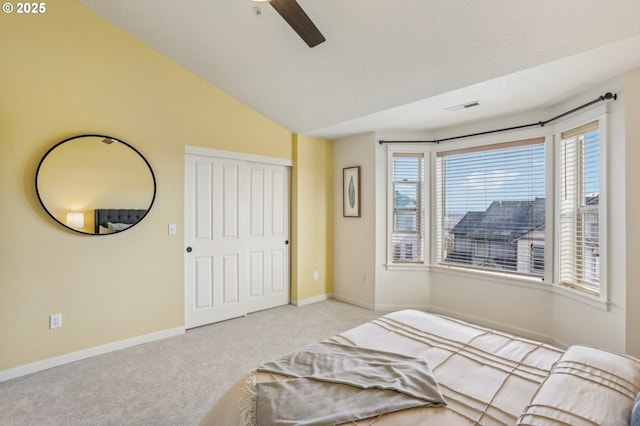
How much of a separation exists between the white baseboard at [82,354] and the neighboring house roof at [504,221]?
3590 millimetres

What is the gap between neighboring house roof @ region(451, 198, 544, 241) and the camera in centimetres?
336

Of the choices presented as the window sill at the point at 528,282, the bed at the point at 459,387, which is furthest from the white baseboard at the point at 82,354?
the window sill at the point at 528,282

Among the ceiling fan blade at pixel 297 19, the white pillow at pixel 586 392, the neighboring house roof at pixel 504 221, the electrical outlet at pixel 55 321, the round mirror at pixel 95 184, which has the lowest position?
the electrical outlet at pixel 55 321

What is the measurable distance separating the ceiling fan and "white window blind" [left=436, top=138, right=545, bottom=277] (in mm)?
2563

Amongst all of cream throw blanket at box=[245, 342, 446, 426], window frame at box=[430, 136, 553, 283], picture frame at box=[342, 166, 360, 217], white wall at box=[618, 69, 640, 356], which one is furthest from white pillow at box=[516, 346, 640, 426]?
picture frame at box=[342, 166, 360, 217]

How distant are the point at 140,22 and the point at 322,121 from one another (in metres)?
2.13

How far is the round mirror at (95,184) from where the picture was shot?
8.98 ft

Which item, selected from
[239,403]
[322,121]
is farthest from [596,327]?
[322,121]

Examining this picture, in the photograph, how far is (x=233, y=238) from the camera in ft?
13.0

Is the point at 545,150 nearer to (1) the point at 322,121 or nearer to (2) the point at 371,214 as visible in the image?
(2) the point at 371,214

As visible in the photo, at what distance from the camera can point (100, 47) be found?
9.87 ft

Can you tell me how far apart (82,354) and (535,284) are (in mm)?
4496

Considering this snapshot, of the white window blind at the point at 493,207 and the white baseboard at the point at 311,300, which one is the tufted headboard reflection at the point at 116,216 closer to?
the white baseboard at the point at 311,300

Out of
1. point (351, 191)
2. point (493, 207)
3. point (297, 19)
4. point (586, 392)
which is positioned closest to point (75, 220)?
point (297, 19)
